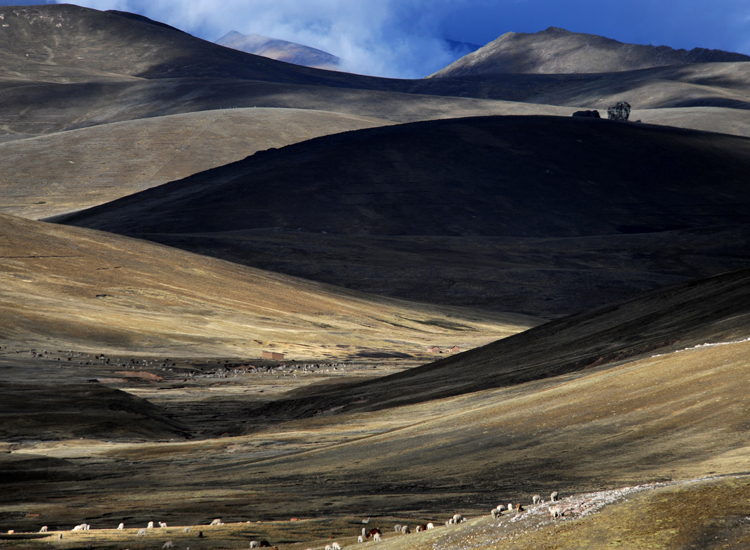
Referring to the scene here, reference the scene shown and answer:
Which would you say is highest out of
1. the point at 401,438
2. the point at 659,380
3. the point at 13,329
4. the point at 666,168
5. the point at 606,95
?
the point at 606,95

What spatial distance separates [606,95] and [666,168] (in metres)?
88.9

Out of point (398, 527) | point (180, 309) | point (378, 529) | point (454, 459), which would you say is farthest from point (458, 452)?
point (180, 309)

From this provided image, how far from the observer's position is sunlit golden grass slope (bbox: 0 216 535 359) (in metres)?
29.2

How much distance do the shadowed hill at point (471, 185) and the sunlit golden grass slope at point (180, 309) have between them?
105 feet

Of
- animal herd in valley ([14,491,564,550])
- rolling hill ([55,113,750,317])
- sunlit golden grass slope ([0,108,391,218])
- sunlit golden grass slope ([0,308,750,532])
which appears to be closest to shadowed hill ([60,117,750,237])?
rolling hill ([55,113,750,317])

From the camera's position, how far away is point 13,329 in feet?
88.0

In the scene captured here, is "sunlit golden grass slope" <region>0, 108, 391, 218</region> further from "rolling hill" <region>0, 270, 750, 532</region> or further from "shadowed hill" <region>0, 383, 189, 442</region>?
"rolling hill" <region>0, 270, 750, 532</region>

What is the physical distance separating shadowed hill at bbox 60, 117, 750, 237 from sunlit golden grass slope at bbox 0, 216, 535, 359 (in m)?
31.9

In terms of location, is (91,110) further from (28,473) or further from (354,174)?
(28,473)

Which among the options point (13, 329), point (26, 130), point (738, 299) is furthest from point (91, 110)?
point (738, 299)

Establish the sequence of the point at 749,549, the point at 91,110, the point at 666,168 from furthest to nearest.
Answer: the point at 91,110 < the point at 666,168 < the point at 749,549

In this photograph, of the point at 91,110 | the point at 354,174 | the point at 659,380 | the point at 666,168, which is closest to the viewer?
the point at 659,380

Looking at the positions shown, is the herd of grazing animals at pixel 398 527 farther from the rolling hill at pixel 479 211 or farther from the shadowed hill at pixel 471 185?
the shadowed hill at pixel 471 185

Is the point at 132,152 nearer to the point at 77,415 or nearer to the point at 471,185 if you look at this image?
the point at 471,185
